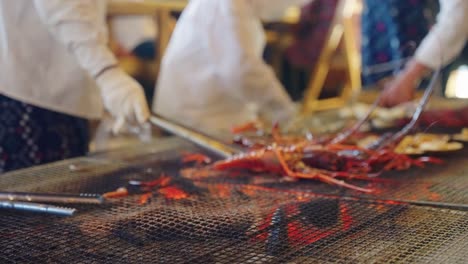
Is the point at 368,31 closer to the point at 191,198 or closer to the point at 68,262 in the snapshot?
the point at 191,198

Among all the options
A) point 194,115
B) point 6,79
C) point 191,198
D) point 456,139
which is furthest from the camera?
point 194,115

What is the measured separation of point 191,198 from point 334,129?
805 mm

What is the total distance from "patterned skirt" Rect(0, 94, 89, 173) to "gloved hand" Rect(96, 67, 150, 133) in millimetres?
253

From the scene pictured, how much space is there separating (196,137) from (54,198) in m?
0.39

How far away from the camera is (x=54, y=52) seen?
4.73 ft

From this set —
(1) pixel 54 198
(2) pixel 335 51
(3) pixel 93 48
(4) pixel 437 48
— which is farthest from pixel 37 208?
(2) pixel 335 51

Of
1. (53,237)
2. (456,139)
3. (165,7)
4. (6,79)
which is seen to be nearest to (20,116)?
(6,79)

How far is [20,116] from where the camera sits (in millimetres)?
1437

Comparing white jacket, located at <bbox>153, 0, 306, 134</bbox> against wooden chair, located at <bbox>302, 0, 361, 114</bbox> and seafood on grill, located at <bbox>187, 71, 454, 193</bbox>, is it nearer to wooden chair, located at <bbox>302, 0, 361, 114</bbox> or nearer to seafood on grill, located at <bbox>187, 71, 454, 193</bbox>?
seafood on grill, located at <bbox>187, 71, 454, 193</bbox>

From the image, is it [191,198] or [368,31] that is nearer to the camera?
[191,198]

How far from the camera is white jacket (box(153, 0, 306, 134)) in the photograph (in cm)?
169

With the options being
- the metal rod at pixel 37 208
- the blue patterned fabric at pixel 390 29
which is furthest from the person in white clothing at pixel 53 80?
the blue patterned fabric at pixel 390 29

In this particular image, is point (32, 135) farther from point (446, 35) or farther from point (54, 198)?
point (446, 35)

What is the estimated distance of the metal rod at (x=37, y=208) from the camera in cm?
91
